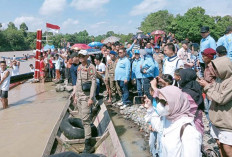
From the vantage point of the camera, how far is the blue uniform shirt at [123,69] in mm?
7246

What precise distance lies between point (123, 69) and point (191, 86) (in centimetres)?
446

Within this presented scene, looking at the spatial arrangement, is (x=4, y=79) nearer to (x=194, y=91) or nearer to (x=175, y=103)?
(x=194, y=91)

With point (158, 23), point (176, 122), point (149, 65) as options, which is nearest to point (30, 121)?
point (149, 65)

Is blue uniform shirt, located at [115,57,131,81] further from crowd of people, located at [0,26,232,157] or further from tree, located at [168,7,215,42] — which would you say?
tree, located at [168,7,215,42]

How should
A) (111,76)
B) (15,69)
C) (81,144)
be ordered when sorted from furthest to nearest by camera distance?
1. (15,69)
2. (111,76)
3. (81,144)

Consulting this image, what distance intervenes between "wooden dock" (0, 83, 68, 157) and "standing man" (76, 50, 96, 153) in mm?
763

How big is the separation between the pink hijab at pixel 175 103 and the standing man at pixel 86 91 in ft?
8.98

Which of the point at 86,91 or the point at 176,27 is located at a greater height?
the point at 176,27

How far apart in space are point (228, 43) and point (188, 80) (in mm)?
2742

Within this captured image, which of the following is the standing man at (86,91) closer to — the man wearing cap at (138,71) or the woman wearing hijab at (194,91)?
Answer: the woman wearing hijab at (194,91)

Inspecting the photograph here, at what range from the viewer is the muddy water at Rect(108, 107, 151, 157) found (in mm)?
A: 4969

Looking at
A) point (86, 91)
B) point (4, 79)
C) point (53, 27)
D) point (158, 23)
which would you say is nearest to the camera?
point (86, 91)

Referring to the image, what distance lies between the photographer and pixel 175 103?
Result: 6.33 feet

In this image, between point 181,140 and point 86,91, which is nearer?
point 181,140
